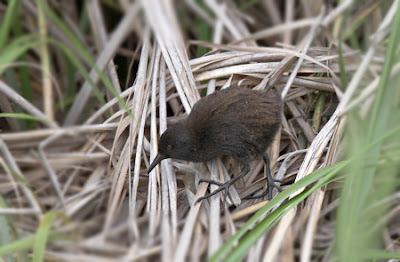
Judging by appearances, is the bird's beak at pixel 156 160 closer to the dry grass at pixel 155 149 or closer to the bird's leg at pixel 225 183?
the dry grass at pixel 155 149

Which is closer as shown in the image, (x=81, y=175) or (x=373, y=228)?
(x=373, y=228)

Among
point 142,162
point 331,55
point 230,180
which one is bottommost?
point 230,180

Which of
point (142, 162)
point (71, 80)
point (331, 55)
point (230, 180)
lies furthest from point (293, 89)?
point (71, 80)

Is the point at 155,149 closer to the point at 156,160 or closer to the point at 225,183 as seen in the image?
the point at 156,160

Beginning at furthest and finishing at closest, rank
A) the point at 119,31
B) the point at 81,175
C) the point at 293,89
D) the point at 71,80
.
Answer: the point at 71,80 < the point at 293,89 < the point at 81,175 < the point at 119,31

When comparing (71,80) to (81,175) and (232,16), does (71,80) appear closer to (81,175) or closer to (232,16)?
(81,175)

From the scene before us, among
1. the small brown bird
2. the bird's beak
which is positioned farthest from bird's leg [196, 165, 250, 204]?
the bird's beak

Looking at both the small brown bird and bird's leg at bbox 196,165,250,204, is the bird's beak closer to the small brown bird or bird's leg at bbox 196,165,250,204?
the small brown bird
